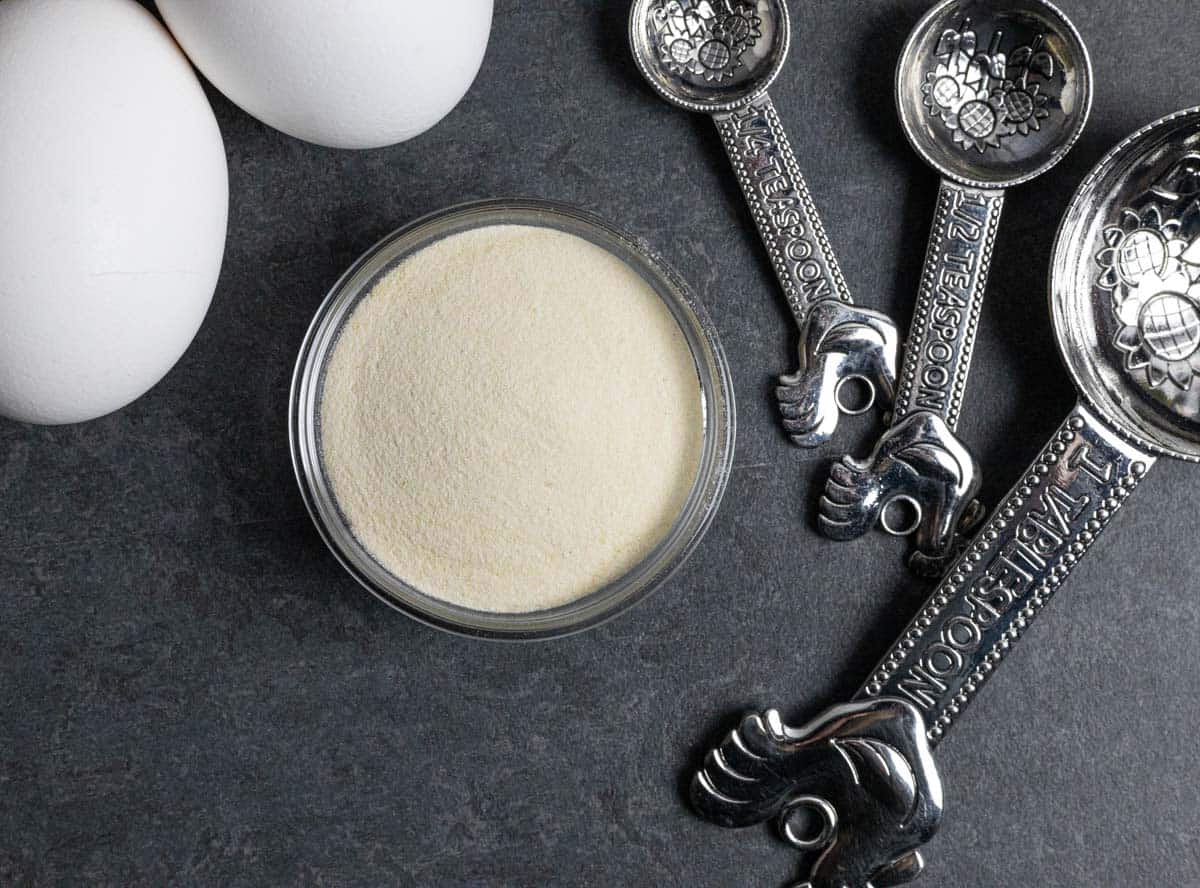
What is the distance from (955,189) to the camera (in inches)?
26.6

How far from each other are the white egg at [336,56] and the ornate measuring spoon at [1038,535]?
17.0 inches

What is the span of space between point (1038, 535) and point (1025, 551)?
0.01 meters

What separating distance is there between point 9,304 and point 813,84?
541mm

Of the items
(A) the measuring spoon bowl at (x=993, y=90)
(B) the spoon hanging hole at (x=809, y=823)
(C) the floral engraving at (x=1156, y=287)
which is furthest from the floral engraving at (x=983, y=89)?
(B) the spoon hanging hole at (x=809, y=823)

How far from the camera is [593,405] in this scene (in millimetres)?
617

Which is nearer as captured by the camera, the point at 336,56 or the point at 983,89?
the point at 336,56

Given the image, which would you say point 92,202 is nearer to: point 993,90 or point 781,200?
point 781,200

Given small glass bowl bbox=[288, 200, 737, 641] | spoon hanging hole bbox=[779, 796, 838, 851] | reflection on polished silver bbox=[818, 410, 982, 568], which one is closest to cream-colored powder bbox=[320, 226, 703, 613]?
small glass bowl bbox=[288, 200, 737, 641]

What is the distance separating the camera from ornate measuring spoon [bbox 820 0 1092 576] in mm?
671

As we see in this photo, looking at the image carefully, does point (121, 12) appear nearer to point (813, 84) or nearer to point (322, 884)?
point (813, 84)

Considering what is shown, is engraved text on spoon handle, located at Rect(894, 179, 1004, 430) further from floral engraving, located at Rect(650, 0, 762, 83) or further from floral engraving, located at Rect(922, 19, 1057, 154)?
floral engraving, located at Rect(650, 0, 762, 83)

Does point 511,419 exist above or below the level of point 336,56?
below

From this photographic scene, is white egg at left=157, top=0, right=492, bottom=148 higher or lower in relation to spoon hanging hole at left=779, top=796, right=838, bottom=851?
higher

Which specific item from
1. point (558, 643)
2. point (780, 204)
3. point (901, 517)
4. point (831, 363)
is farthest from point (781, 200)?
point (558, 643)
